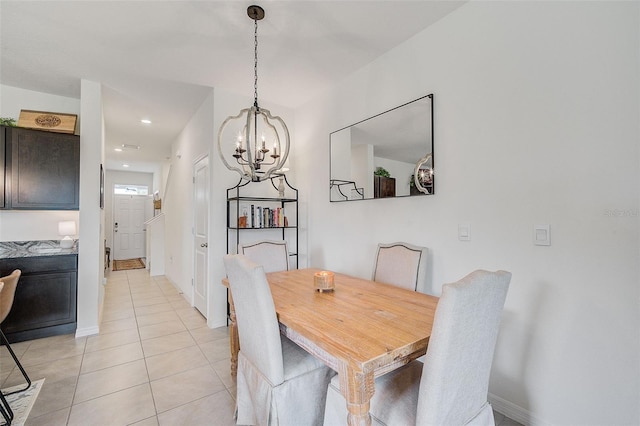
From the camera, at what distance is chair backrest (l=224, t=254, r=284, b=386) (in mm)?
1309

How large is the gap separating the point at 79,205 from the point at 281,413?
3.02 m

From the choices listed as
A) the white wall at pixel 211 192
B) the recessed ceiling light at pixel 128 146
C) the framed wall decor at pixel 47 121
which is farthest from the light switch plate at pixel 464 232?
the recessed ceiling light at pixel 128 146

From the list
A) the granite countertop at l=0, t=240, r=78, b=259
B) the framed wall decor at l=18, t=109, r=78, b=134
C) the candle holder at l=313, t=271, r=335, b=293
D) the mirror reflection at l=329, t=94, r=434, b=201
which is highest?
the framed wall decor at l=18, t=109, r=78, b=134

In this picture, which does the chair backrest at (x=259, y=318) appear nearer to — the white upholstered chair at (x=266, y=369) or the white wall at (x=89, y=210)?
the white upholstered chair at (x=266, y=369)

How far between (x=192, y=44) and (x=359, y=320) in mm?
2505

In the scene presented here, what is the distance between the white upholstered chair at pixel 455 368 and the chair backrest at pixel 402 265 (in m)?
0.86

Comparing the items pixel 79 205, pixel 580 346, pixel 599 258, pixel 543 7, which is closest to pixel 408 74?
pixel 543 7

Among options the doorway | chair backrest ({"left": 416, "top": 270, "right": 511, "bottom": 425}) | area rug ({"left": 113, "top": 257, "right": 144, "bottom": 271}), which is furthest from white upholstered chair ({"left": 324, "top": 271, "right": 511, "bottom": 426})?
the doorway

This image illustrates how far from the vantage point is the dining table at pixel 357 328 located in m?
1.03

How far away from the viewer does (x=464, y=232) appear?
194 centimetres

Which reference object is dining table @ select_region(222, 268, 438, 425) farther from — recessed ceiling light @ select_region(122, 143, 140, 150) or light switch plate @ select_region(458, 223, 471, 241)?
recessed ceiling light @ select_region(122, 143, 140, 150)

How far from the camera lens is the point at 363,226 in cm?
274

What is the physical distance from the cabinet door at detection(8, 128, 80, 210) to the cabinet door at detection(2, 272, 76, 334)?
0.73 meters

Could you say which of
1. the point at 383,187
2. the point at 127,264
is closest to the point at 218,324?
the point at 383,187
